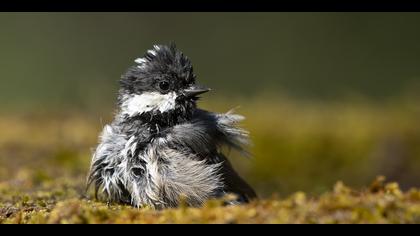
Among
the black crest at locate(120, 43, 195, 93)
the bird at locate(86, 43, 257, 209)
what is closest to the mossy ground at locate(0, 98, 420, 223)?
the bird at locate(86, 43, 257, 209)

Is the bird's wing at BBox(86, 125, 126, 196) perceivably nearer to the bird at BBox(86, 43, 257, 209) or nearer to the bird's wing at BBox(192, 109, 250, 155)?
the bird at BBox(86, 43, 257, 209)

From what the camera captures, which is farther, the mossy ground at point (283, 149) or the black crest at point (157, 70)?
the mossy ground at point (283, 149)

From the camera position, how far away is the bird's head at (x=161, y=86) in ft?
14.9

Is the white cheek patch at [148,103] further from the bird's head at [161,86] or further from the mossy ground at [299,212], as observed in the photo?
the mossy ground at [299,212]

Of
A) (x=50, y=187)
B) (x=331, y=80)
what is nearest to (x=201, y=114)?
(x=50, y=187)

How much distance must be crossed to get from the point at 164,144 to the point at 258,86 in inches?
391

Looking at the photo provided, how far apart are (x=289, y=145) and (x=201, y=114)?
194cm

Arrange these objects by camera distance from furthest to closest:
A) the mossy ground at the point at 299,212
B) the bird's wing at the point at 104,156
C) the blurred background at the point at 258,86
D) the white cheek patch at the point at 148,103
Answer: the blurred background at the point at 258,86 → the white cheek patch at the point at 148,103 → the bird's wing at the point at 104,156 → the mossy ground at the point at 299,212

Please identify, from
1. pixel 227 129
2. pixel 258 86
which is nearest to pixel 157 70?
pixel 227 129

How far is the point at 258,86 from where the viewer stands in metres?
14.0

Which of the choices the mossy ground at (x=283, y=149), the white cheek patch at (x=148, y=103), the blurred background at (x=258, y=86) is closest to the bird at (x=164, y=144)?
the white cheek patch at (x=148, y=103)

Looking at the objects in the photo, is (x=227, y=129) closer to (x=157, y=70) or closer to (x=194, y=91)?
(x=194, y=91)

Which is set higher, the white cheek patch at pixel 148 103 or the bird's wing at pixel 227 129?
the white cheek patch at pixel 148 103

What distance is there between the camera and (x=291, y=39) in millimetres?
18656
